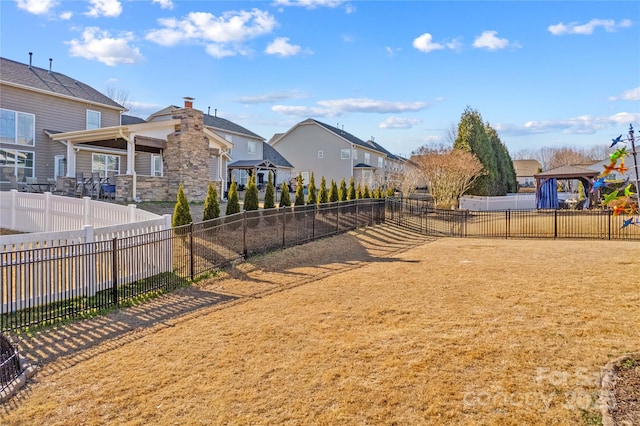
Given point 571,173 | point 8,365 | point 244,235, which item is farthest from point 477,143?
point 8,365

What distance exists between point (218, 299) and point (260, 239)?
152 inches

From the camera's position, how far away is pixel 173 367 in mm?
4410

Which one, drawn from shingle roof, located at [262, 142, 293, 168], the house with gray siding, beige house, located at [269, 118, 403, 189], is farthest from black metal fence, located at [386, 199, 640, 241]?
shingle roof, located at [262, 142, 293, 168]

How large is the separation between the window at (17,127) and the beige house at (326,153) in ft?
73.7

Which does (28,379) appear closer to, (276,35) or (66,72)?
(276,35)

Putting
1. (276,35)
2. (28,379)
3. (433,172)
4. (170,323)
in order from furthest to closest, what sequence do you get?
(433,172) → (276,35) → (170,323) → (28,379)

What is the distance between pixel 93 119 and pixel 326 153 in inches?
811

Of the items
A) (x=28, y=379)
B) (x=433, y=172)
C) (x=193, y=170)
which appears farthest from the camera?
(x=433, y=172)

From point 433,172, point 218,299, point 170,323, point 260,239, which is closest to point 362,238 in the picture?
point 260,239

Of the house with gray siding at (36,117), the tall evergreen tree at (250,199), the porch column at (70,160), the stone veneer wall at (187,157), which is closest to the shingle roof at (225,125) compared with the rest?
the house with gray siding at (36,117)

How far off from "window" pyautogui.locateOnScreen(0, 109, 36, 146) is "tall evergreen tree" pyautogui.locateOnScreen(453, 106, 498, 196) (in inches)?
1086

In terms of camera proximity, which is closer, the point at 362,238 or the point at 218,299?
the point at 218,299

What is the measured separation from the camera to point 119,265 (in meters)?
7.12

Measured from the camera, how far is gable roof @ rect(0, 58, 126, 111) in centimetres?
1953
